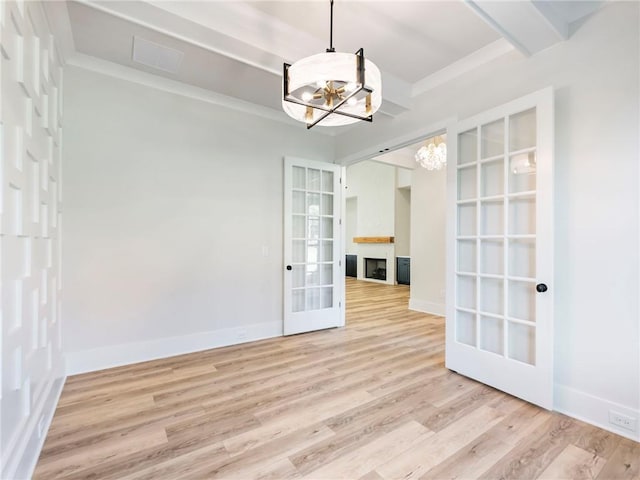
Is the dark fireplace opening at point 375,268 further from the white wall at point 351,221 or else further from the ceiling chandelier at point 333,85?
the ceiling chandelier at point 333,85

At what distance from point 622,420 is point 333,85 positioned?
→ 276cm

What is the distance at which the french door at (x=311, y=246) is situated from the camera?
4.00 metres

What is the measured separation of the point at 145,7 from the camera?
209 centimetres

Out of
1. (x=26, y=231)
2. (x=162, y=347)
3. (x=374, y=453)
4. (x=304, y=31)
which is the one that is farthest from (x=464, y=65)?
(x=162, y=347)

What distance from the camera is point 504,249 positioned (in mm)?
2475

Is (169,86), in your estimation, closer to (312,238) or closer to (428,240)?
(312,238)

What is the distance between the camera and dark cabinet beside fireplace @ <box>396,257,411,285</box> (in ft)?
27.5

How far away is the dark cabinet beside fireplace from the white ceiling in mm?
5864

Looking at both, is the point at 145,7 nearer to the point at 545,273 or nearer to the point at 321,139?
the point at 321,139

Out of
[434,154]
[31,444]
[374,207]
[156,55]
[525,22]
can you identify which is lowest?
[31,444]

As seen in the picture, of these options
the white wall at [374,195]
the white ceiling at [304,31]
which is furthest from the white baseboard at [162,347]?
the white wall at [374,195]

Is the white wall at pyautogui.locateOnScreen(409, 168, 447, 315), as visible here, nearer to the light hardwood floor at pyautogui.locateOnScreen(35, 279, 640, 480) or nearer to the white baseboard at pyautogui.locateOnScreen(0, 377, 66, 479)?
the light hardwood floor at pyautogui.locateOnScreen(35, 279, 640, 480)

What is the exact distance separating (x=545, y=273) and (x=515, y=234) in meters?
0.37

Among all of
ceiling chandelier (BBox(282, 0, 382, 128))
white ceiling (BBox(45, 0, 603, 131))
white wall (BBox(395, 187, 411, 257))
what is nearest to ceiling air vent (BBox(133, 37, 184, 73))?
white ceiling (BBox(45, 0, 603, 131))
